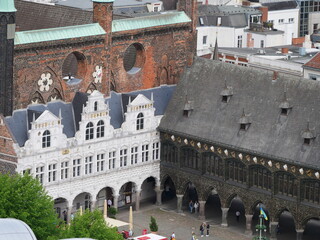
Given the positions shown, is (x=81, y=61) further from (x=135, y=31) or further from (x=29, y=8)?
(x=29, y=8)

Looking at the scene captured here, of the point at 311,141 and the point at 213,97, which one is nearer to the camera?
the point at 311,141

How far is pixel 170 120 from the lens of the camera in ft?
577

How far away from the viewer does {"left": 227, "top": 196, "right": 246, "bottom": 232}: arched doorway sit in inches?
6732

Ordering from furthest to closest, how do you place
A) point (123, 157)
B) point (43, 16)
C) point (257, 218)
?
1. point (43, 16)
2. point (123, 157)
3. point (257, 218)

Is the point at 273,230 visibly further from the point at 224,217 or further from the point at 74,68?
the point at 74,68

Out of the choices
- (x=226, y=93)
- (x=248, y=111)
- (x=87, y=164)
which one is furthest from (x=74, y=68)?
(x=248, y=111)

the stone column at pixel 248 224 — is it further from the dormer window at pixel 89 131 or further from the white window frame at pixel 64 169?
the white window frame at pixel 64 169

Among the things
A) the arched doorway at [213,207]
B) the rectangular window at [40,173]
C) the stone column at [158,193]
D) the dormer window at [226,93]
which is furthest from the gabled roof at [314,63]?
the rectangular window at [40,173]

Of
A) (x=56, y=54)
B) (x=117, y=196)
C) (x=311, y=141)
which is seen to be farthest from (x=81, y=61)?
(x=311, y=141)

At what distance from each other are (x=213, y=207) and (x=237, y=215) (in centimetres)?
495

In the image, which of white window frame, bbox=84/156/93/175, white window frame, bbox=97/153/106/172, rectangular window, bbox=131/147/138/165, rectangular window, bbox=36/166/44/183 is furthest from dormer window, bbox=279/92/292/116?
rectangular window, bbox=36/166/44/183

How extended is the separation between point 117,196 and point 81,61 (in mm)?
15100

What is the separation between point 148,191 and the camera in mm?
180000

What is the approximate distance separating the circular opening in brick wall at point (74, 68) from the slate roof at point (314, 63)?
93.6ft
